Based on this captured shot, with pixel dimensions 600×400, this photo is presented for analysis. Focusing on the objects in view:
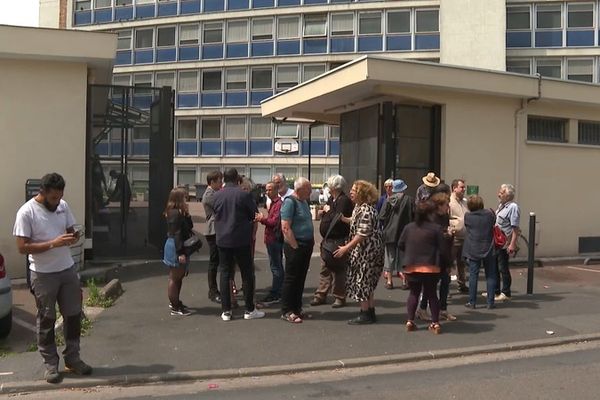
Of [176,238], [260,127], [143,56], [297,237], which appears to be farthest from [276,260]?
[143,56]

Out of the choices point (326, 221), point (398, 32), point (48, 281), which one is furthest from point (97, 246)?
point (398, 32)

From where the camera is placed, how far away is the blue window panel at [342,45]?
112 feet

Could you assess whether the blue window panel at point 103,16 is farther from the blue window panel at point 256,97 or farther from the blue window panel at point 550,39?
the blue window panel at point 550,39

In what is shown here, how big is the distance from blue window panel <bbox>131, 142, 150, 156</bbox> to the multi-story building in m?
22.1

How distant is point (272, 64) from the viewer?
116ft

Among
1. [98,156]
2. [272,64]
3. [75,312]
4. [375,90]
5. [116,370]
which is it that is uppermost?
[272,64]

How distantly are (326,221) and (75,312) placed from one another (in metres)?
3.27

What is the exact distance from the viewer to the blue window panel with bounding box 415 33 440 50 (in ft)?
108

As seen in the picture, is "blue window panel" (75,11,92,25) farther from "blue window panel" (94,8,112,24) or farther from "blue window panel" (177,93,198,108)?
"blue window panel" (177,93,198,108)

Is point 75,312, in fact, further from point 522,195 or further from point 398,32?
point 398,32

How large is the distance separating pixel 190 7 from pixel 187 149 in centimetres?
856

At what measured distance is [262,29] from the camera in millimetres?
35594

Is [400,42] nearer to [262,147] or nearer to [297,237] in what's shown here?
[262,147]

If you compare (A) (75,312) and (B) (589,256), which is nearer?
(A) (75,312)
